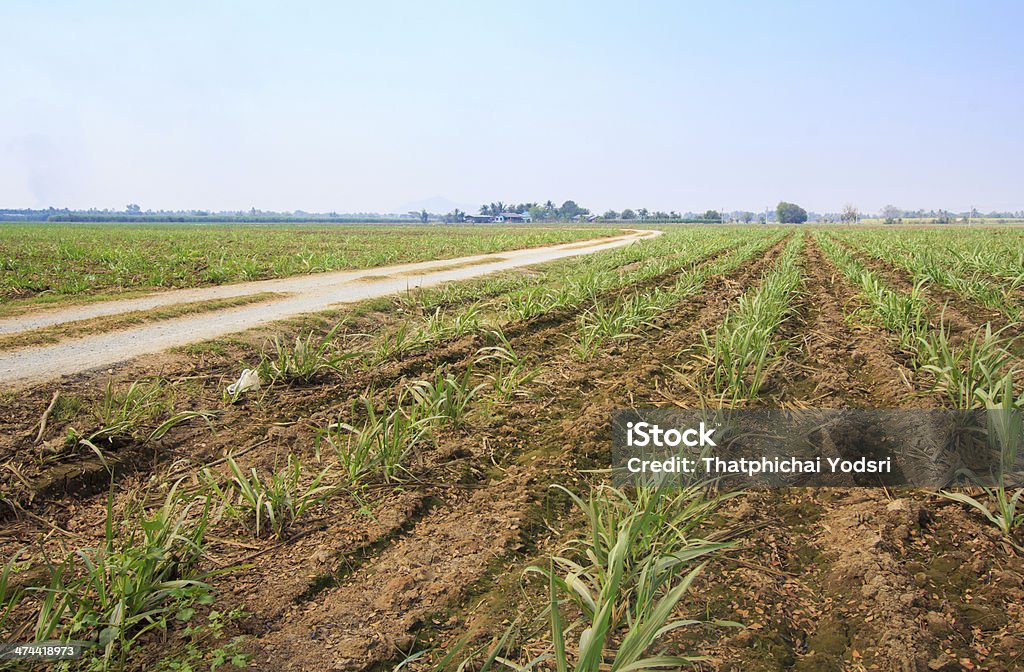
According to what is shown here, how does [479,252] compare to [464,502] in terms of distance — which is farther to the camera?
[479,252]

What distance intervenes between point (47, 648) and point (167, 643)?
1.10ft

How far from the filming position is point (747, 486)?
3018 millimetres

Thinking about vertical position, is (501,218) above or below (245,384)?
above

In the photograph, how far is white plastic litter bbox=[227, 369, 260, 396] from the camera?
176 inches

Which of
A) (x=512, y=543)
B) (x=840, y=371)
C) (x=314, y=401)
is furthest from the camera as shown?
(x=840, y=371)

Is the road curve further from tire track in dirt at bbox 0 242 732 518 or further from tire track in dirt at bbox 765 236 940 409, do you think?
tire track in dirt at bbox 765 236 940 409

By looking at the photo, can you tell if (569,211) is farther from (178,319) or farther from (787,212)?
(178,319)

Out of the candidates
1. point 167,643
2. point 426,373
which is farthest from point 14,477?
point 426,373

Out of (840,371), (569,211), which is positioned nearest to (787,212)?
(569,211)

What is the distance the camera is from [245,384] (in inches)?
178

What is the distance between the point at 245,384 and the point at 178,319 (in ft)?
11.9

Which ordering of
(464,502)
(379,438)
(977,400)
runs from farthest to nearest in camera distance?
(977,400)
(379,438)
(464,502)

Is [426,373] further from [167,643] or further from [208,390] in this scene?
[167,643]

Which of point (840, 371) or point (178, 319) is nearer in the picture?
point (840, 371)
